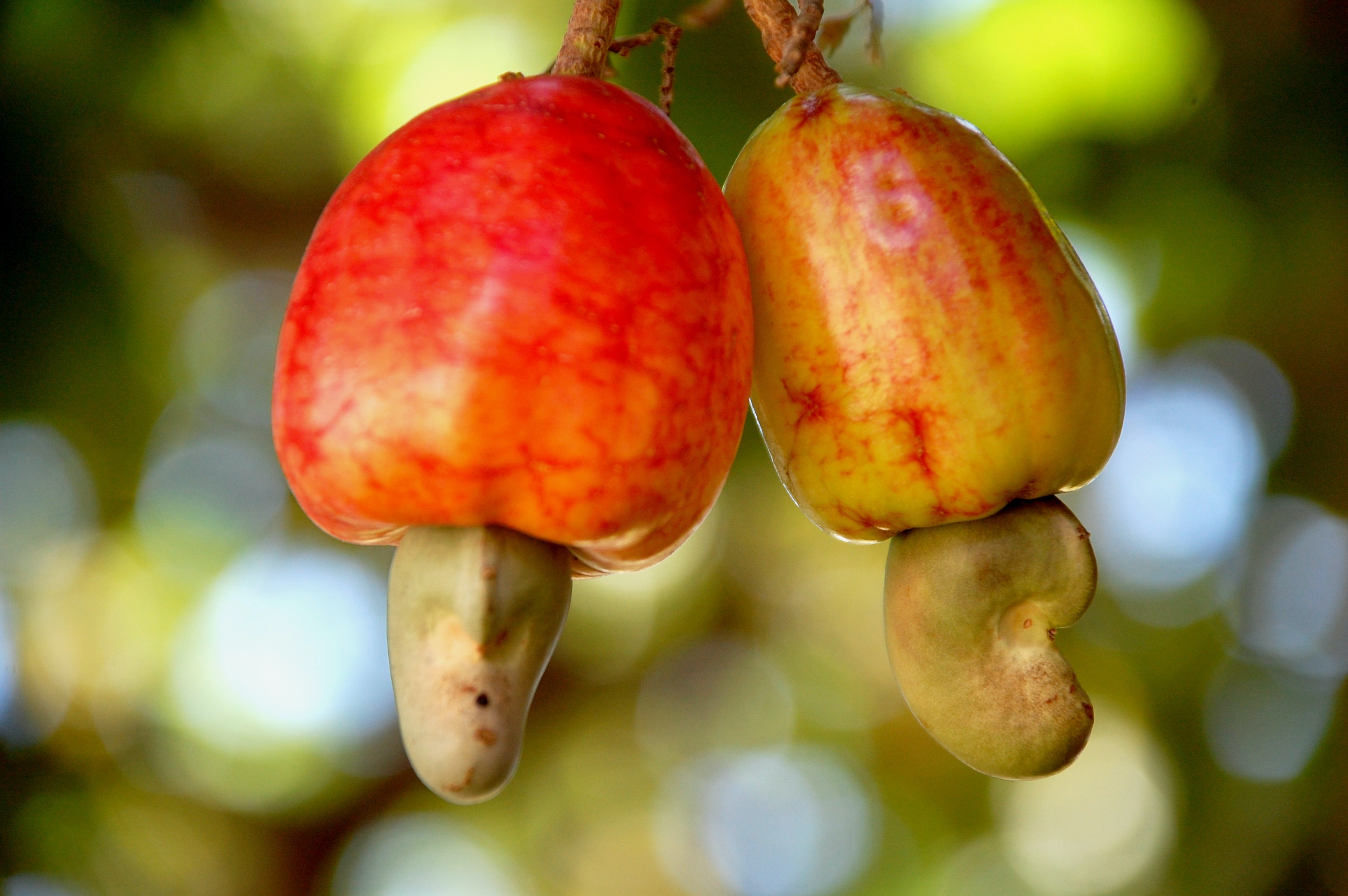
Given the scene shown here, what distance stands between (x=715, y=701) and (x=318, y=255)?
1.78 m

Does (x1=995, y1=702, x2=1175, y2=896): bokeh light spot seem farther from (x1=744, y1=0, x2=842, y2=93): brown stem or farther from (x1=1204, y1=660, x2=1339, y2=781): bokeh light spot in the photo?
(x1=744, y1=0, x2=842, y2=93): brown stem

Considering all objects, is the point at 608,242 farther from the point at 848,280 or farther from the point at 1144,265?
the point at 1144,265

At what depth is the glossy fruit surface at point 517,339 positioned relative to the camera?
0.55 meters

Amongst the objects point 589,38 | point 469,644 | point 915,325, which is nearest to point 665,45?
point 589,38

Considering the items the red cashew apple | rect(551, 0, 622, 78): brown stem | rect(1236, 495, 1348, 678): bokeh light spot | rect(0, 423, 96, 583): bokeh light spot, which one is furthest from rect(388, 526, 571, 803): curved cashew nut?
rect(1236, 495, 1348, 678): bokeh light spot

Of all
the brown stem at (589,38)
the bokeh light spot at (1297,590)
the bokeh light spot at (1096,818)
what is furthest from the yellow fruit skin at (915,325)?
the bokeh light spot at (1096,818)

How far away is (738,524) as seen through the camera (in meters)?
2.19

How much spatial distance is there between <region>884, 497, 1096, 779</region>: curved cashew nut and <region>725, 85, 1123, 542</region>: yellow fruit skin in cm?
3

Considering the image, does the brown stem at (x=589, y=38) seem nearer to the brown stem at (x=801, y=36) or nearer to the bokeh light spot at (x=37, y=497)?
the brown stem at (x=801, y=36)

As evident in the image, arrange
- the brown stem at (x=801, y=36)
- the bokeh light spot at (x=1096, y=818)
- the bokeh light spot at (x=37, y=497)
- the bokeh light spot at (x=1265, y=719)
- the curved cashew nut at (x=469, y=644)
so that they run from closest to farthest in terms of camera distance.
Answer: the curved cashew nut at (x=469, y=644) → the brown stem at (x=801, y=36) → the bokeh light spot at (x=37, y=497) → the bokeh light spot at (x=1265, y=719) → the bokeh light spot at (x=1096, y=818)

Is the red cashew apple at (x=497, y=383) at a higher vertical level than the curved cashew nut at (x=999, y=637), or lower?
higher

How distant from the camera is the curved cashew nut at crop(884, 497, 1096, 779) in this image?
661mm

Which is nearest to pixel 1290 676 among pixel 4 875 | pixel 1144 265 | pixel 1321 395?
pixel 1321 395

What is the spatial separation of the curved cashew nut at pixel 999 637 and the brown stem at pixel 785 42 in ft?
1.09
